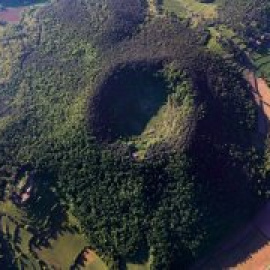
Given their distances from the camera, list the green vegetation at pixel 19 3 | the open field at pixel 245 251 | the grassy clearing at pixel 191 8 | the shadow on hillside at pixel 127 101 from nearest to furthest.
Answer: the open field at pixel 245 251 → the shadow on hillside at pixel 127 101 → the grassy clearing at pixel 191 8 → the green vegetation at pixel 19 3

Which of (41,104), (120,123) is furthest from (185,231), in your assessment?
(41,104)

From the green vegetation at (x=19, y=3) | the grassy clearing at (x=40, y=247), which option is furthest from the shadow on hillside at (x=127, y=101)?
the green vegetation at (x=19, y=3)

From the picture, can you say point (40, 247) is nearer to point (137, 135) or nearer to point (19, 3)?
point (137, 135)

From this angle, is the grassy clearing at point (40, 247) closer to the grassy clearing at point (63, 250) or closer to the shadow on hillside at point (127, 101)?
the grassy clearing at point (63, 250)

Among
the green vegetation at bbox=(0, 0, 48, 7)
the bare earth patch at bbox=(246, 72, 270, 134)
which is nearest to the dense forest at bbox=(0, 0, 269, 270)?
the bare earth patch at bbox=(246, 72, 270, 134)

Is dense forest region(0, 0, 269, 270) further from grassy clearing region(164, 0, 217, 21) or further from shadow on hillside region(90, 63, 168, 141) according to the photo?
grassy clearing region(164, 0, 217, 21)

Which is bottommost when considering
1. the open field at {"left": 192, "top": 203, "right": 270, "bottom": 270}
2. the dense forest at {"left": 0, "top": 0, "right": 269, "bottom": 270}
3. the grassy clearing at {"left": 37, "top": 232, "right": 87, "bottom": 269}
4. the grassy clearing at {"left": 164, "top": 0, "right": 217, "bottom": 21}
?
the grassy clearing at {"left": 37, "top": 232, "right": 87, "bottom": 269}

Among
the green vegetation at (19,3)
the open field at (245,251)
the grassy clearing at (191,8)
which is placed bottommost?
the open field at (245,251)

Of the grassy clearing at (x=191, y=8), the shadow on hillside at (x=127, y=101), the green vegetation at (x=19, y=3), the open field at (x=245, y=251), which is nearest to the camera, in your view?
the open field at (x=245, y=251)
